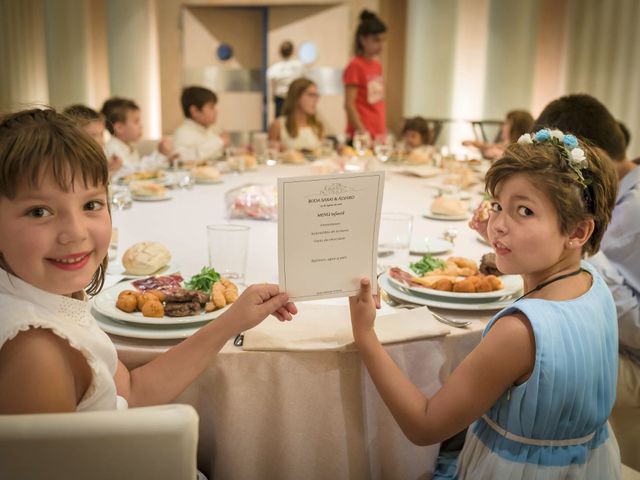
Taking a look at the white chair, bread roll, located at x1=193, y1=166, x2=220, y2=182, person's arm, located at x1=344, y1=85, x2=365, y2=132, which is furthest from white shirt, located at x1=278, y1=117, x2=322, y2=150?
the white chair

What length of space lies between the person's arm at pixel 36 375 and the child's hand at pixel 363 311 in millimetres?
511

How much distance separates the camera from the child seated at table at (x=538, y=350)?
1.15m

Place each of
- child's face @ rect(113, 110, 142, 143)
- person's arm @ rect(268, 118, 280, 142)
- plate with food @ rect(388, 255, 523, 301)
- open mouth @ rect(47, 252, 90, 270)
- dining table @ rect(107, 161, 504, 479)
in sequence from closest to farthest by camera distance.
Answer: open mouth @ rect(47, 252, 90, 270) < dining table @ rect(107, 161, 504, 479) < plate with food @ rect(388, 255, 523, 301) < child's face @ rect(113, 110, 142, 143) < person's arm @ rect(268, 118, 280, 142)

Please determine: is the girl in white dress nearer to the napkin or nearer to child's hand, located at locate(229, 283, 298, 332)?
the napkin

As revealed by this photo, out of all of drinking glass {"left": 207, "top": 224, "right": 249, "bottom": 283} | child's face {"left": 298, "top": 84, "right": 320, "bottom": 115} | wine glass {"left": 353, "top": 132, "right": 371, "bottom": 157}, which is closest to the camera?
drinking glass {"left": 207, "top": 224, "right": 249, "bottom": 283}

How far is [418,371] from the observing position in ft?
4.36

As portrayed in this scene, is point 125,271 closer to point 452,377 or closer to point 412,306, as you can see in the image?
point 412,306

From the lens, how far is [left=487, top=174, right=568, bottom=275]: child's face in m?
1.21

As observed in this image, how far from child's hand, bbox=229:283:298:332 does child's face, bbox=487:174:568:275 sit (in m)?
0.43

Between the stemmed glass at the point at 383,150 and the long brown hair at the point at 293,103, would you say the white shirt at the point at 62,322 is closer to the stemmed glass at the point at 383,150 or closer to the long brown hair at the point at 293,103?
the stemmed glass at the point at 383,150

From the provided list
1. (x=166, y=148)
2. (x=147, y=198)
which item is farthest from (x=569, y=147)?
(x=166, y=148)

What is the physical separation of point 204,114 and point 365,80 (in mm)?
1603

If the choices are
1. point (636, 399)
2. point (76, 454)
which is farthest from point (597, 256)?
point (76, 454)

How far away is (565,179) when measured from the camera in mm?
1211
